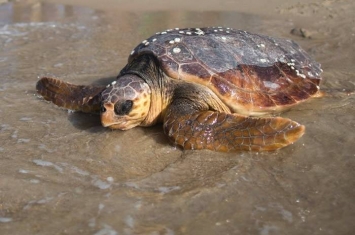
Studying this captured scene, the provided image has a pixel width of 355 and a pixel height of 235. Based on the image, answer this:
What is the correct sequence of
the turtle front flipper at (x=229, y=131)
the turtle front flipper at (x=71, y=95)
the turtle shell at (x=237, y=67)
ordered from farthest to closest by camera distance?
the turtle front flipper at (x=71, y=95)
the turtle shell at (x=237, y=67)
the turtle front flipper at (x=229, y=131)

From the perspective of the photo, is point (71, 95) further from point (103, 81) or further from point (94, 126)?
point (103, 81)

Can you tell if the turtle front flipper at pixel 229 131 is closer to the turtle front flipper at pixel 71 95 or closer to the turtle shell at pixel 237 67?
the turtle shell at pixel 237 67

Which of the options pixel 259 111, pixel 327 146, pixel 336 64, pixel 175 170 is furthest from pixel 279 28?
pixel 175 170

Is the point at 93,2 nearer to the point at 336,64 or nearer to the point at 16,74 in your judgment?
the point at 16,74

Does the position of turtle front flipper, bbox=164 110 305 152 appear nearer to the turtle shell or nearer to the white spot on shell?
the turtle shell

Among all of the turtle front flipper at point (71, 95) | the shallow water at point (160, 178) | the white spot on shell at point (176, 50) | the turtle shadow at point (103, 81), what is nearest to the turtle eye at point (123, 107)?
the shallow water at point (160, 178)

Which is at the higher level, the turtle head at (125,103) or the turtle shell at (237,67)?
the turtle shell at (237,67)

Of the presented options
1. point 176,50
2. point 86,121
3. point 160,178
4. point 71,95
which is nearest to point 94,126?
point 86,121
